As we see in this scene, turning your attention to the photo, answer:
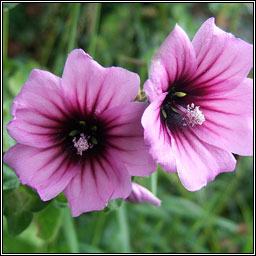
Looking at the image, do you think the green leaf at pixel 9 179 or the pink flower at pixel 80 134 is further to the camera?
the green leaf at pixel 9 179

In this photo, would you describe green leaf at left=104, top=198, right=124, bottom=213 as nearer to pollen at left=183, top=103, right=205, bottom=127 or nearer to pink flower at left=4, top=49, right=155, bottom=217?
pink flower at left=4, top=49, right=155, bottom=217

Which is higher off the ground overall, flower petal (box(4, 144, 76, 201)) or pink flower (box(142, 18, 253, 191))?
pink flower (box(142, 18, 253, 191))

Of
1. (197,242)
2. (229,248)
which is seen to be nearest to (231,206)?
(229,248)

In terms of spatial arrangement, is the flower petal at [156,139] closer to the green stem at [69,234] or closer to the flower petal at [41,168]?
the flower petal at [41,168]

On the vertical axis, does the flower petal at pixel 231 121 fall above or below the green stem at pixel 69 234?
above

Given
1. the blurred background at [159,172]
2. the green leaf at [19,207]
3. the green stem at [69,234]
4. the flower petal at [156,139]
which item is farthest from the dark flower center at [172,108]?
the green stem at [69,234]

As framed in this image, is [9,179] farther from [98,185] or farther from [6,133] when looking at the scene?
[98,185]

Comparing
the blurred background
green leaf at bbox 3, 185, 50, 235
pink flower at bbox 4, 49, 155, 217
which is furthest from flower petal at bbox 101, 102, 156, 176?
the blurred background

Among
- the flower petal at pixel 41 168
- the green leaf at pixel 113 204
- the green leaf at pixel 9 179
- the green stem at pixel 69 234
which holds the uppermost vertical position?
the flower petal at pixel 41 168

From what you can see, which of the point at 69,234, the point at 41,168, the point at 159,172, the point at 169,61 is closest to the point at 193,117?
the point at 169,61
